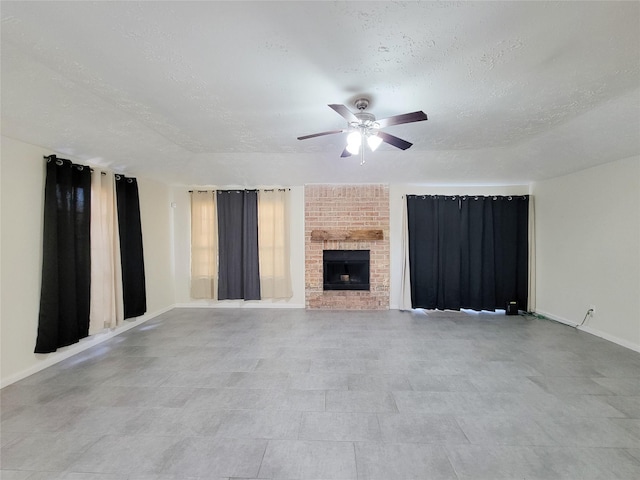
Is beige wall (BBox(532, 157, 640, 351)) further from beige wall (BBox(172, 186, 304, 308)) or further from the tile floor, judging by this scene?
beige wall (BBox(172, 186, 304, 308))

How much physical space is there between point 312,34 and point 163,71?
114 cm

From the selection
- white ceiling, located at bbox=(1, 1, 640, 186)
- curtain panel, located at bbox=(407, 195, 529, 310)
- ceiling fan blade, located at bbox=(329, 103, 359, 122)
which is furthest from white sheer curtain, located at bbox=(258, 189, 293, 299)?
ceiling fan blade, located at bbox=(329, 103, 359, 122)

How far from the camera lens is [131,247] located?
4.25m

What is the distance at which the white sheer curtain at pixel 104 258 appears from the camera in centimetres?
353

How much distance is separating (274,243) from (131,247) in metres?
2.29

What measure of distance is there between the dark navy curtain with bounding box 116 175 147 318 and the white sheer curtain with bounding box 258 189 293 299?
1.96 meters

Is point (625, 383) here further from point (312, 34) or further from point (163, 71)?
point (163, 71)

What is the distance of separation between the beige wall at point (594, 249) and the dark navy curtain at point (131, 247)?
6770 mm

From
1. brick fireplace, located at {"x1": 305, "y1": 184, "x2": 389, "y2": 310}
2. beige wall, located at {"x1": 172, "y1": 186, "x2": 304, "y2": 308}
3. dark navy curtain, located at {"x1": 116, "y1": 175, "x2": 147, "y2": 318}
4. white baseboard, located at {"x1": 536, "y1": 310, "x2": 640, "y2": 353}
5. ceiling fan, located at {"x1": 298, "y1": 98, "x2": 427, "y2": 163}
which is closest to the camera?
ceiling fan, located at {"x1": 298, "y1": 98, "x2": 427, "y2": 163}

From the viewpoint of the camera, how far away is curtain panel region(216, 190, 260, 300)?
5254mm

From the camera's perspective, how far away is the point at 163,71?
1.96 meters

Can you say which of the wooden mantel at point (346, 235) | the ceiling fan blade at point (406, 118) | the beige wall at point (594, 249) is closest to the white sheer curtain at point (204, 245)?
the wooden mantel at point (346, 235)

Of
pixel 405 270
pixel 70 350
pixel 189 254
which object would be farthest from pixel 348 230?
pixel 70 350

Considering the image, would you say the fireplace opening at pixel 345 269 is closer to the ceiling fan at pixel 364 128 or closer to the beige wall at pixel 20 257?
the ceiling fan at pixel 364 128
